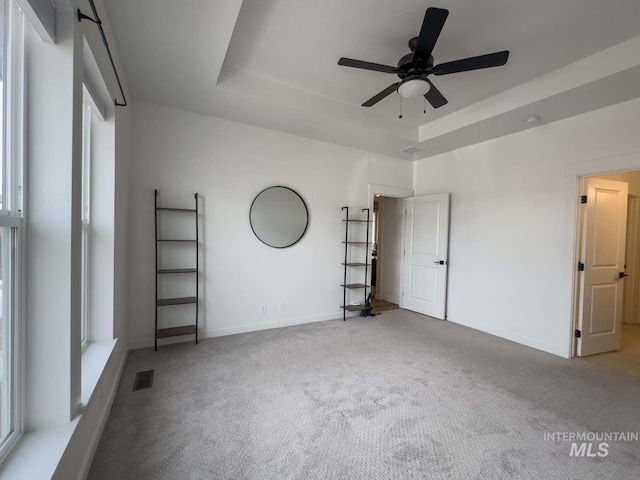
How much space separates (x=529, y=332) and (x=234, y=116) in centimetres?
442

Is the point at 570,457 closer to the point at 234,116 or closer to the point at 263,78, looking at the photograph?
the point at 263,78

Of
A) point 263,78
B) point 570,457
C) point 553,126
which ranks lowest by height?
point 570,457

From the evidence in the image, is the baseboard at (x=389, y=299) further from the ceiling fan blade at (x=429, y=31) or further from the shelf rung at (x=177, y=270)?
the ceiling fan blade at (x=429, y=31)

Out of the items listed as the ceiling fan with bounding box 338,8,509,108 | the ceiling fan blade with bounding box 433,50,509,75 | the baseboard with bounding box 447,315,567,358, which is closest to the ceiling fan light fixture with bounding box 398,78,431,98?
the ceiling fan with bounding box 338,8,509,108

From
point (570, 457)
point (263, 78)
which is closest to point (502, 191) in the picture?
point (570, 457)

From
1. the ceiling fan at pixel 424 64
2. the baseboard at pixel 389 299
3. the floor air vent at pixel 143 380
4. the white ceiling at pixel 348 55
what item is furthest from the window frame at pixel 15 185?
the baseboard at pixel 389 299

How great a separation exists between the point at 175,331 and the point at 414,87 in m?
3.31

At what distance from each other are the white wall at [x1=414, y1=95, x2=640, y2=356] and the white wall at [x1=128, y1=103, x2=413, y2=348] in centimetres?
157

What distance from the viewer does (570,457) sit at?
1669 millimetres

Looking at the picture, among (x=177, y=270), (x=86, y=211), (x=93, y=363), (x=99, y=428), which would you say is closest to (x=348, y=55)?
(x=86, y=211)

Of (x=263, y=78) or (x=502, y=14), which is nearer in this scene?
(x=502, y=14)

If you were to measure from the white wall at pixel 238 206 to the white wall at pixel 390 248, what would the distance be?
1233 millimetres

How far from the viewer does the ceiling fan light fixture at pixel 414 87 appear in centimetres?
220

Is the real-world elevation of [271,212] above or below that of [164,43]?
below
